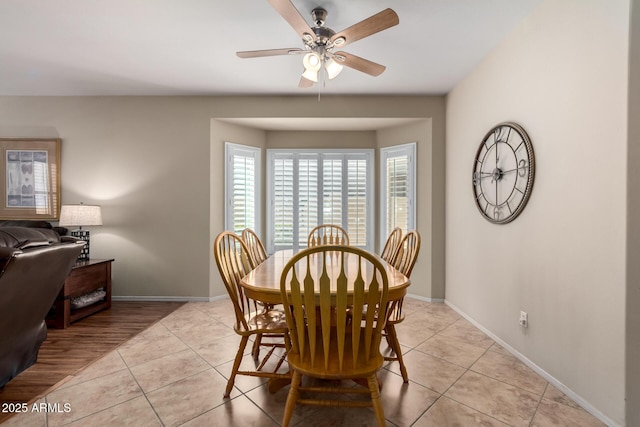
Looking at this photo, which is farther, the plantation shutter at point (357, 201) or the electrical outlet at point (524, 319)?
the plantation shutter at point (357, 201)

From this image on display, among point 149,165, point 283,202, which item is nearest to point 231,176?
point 283,202

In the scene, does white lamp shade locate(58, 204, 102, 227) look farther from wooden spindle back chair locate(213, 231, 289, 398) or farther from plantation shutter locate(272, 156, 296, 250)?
wooden spindle back chair locate(213, 231, 289, 398)

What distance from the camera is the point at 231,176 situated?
3.73 m

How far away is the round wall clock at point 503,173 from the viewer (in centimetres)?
208

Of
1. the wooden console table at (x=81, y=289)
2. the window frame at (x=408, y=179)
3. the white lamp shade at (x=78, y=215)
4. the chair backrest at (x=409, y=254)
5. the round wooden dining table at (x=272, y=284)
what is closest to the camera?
the round wooden dining table at (x=272, y=284)

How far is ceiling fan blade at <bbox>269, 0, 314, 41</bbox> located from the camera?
1.52 meters

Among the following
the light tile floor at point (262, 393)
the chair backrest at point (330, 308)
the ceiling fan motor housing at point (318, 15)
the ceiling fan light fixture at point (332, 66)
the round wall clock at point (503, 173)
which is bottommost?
the light tile floor at point (262, 393)

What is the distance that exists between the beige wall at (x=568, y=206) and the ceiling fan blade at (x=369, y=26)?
1.10 meters

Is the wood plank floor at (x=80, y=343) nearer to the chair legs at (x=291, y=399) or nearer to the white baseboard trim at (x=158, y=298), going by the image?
the white baseboard trim at (x=158, y=298)

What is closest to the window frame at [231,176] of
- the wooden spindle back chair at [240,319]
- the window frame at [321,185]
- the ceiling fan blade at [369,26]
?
the window frame at [321,185]

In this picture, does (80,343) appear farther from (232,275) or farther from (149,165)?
(149,165)

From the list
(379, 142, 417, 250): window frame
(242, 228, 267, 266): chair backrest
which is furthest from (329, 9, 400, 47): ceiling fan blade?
(379, 142, 417, 250): window frame

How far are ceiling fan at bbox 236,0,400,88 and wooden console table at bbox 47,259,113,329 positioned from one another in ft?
8.84

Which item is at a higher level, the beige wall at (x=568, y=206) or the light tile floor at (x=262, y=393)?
the beige wall at (x=568, y=206)
